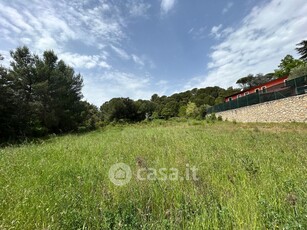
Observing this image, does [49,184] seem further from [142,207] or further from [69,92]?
[69,92]

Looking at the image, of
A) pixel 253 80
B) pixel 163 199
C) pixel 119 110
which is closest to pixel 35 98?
pixel 163 199

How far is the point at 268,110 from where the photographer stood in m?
15.5

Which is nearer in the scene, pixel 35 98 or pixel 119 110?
pixel 35 98

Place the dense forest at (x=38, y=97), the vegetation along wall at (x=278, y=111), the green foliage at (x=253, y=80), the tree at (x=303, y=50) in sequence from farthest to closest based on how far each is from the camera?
the green foliage at (x=253, y=80) → the tree at (x=303, y=50) → the dense forest at (x=38, y=97) → the vegetation along wall at (x=278, y=111)

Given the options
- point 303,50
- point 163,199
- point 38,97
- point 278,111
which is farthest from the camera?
point 303,50

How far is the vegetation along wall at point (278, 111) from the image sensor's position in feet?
40.3

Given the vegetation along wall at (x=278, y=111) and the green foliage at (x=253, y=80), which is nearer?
the vegetation along wall at (x=278, y=111)

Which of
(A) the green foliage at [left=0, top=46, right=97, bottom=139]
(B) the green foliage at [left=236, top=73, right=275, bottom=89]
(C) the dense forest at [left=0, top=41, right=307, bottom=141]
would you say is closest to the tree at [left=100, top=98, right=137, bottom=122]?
(C) the dense forest at [left=0, top=41, right=307, bottom=141]

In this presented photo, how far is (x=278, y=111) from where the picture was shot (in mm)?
14352

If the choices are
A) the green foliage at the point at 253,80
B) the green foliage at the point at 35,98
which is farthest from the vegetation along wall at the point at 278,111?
the green foliage at the point at 253,80

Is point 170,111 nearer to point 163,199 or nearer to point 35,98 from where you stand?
point 35,98

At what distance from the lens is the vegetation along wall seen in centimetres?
1228

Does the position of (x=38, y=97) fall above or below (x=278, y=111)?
above

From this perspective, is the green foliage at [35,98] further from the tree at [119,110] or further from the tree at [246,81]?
the tree at [246,81]
